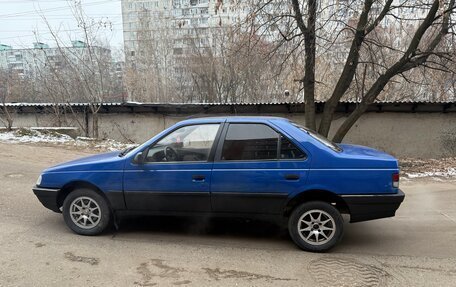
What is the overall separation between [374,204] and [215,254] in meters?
1.94

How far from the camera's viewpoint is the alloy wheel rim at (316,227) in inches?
170

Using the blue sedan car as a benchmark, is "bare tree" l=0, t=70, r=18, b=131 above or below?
above

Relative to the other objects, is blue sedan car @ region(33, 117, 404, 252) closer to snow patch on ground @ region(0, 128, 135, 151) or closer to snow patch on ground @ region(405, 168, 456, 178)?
snow patch on ground @ region(405, 168, 456, 178)

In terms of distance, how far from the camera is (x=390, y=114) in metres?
16.2

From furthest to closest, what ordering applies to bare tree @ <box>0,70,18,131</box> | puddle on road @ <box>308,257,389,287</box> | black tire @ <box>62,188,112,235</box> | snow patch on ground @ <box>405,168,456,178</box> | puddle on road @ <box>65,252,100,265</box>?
1. bare tree @ <box>0,70,18,131</box>
2. snow patch on ground @ <box>405,168,456,178</box>
3. black tire @ <box>62,188,112,235</box>
4. puddle on road @ <box>65,252,100,265</box>
5. puddle on road @ <box>308,257,389,287</box>

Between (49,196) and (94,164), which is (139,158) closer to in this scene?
(94,164)

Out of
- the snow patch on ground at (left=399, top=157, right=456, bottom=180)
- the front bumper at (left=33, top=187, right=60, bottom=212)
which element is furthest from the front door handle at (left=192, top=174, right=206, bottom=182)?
the snow patch on ground at (left=399, top=157, right=456, bottom=180)

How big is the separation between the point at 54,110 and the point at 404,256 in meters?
17.0

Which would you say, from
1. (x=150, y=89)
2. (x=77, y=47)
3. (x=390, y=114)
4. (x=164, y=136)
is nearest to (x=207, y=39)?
(x=150, y=89)

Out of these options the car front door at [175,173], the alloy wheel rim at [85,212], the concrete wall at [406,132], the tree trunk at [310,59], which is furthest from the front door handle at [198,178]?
the concrete wall at [406,132]

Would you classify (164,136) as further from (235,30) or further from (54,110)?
(54,110)

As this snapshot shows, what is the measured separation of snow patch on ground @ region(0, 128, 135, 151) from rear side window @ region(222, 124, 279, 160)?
8616 mm

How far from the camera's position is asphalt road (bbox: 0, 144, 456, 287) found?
3.67 m

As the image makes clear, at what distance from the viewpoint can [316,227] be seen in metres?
4.35
